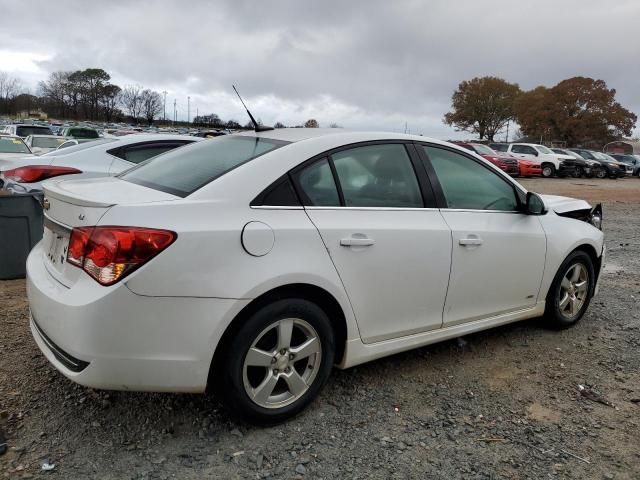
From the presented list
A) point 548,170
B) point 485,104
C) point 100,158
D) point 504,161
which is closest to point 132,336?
point 100,158

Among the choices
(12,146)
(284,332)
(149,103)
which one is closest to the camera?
(284,332)

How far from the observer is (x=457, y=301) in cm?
356

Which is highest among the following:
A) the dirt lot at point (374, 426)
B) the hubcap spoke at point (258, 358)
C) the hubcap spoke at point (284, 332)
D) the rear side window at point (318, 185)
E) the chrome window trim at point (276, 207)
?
the rear side window at point (318, 185)

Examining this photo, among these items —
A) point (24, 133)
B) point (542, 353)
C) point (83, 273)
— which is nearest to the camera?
point (83, 273)

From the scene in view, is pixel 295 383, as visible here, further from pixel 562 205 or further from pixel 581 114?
pixel 581 114

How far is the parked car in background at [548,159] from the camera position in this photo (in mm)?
28641

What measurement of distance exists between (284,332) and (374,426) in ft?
2.46

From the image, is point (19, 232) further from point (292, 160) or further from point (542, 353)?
point (542, 353)

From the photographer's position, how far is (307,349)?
9.52ft

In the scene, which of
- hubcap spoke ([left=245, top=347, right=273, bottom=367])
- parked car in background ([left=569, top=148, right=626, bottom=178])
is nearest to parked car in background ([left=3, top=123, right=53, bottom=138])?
hubcap spoke ([left=245, top=347, right=273, bottom=367])

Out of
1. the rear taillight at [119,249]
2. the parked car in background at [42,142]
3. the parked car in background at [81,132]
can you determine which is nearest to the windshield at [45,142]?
the parked car in background at [42,142]

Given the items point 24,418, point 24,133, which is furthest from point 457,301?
point 24,133

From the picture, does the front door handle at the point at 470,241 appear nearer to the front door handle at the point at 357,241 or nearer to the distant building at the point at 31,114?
the front door handle at the point at 357,241

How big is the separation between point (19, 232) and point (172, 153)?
2436 millimetres
